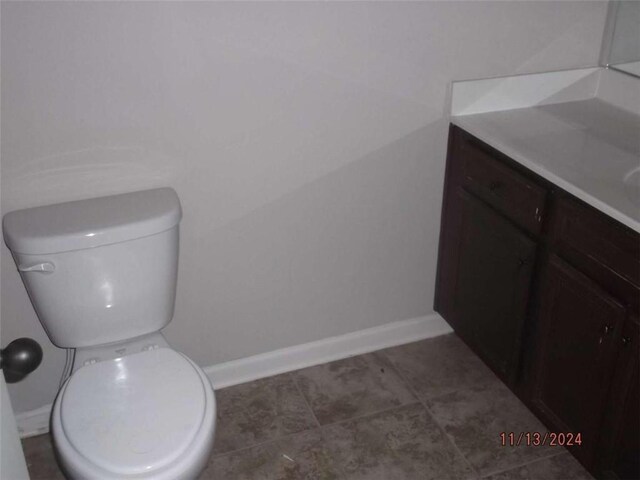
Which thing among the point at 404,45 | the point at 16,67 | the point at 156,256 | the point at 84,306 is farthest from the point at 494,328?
the point at 16,67

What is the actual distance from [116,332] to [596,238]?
4.17ft

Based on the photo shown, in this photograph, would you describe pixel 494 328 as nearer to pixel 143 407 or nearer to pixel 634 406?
pixel 634 406

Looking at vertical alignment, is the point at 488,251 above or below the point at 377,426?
above

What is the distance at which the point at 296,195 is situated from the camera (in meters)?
2.06

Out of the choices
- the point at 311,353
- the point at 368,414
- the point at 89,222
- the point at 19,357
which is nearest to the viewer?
the point at 19,357

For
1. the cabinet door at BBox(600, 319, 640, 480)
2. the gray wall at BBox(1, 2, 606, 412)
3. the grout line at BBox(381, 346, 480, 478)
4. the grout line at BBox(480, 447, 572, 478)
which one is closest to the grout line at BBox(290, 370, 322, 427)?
the gray wall at BBox(1, 2, 606, 412)

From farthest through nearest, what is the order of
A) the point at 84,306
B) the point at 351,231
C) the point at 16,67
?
the point at 351,231 → the point at 84,306 → the point at 16,67

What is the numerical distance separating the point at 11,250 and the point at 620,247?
58.9 inches

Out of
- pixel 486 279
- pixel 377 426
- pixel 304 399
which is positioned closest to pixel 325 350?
pixel 304 399

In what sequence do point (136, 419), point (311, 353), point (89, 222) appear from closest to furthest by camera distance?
point (136, 419)
point (89, 222)
point (311, 353)

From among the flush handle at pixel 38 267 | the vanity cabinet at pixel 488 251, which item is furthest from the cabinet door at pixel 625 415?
the flush handle at pixel 38 267

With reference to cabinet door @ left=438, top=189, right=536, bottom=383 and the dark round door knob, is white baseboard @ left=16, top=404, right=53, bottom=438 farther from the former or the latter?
cabinet door @ left=438, top=189, right=536, bottom=383

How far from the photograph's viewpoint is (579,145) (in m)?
1.88
